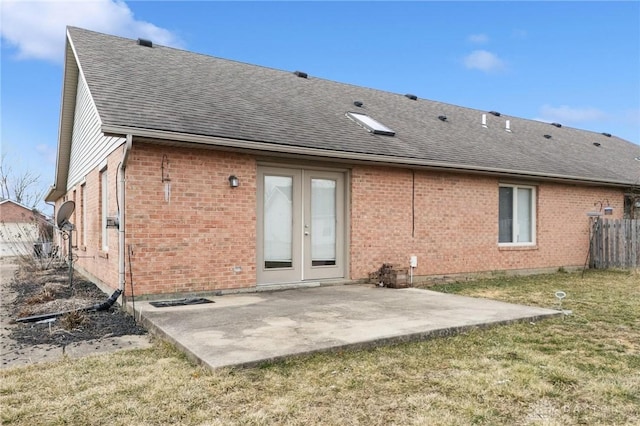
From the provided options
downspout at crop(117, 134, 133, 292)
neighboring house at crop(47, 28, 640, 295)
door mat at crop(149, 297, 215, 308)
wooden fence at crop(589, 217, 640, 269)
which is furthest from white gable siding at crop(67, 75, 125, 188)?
Result: wooden fence at crop(589, 217, 640, 269)

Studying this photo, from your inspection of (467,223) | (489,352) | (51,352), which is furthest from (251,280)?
(467,223)

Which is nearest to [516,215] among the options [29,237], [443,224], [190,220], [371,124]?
[443,224]

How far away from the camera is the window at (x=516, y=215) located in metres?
12.0

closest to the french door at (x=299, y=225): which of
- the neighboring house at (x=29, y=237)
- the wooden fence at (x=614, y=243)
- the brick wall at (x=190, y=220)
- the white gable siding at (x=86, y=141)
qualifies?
the brick wall at (x=190, y=220)

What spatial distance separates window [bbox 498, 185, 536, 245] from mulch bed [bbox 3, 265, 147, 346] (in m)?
9.35

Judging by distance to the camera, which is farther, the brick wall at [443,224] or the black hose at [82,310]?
the brick wall at [443,224]

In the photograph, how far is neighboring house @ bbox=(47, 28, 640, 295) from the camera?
7398 mm

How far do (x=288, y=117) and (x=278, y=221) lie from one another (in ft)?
7.75

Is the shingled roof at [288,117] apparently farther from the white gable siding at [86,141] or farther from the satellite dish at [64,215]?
the satellite dish at [64,215]

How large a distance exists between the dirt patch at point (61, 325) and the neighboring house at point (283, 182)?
0.65 metres

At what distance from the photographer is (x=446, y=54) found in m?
19.6

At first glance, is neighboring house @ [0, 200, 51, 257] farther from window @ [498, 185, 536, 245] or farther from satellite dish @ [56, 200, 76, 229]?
window @ [498, 185, 536, 245]

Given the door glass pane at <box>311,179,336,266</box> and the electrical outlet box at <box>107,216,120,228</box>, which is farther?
the door glass pane at <box>311,179,336,266</box>

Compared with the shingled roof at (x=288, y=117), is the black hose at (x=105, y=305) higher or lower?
lower
